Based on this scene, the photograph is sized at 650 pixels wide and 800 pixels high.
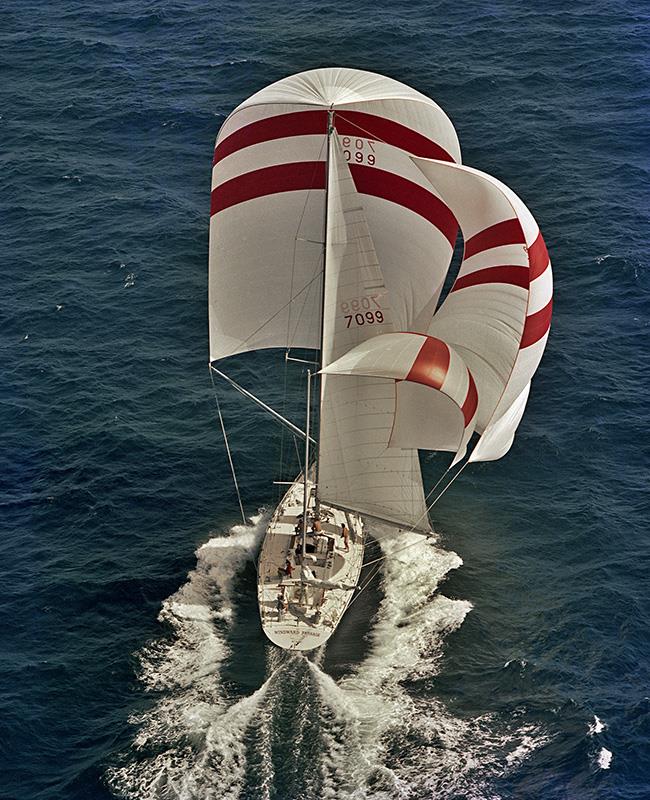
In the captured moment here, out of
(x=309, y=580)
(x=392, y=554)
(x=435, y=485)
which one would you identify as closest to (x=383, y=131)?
(x=435, y=485)

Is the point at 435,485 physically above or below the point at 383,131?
below

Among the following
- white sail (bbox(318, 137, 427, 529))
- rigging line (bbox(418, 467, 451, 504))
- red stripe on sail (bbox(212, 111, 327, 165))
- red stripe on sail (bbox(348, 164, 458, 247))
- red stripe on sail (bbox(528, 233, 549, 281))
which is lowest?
rigging line (bbox(418, 467, 451, 504))

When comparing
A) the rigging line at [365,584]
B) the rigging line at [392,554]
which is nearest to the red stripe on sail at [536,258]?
the rigging line at [392,554]

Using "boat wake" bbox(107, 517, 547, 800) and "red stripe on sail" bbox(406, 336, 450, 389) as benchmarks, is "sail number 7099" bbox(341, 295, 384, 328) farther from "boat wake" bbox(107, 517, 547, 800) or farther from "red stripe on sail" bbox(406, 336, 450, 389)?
"boat wake" bbox(107, 517, 547, 800)

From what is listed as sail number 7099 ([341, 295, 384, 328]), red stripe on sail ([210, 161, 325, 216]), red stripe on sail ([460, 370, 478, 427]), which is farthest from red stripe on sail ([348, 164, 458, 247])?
red stripe on sail ([460, 370, 478, 427])

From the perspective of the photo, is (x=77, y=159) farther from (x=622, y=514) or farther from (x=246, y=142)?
(x=622, y=514)

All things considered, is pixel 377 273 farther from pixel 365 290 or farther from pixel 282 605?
pixel 282 605
